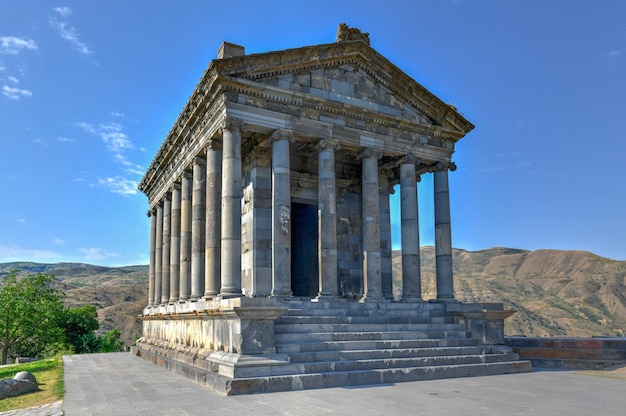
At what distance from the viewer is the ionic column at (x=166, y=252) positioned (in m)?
24.3

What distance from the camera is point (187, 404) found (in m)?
9.80

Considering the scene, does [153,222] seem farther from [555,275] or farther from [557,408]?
[555,275]

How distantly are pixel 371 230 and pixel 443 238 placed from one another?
3.24 metres

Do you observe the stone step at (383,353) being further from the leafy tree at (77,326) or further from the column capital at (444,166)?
the leafy tree at (77,326)

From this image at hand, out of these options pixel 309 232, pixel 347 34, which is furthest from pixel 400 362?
pixel 347 34

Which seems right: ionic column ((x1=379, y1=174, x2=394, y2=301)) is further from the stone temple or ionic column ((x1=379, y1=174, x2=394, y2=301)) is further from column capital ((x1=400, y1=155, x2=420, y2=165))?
column capital ((x1=400, y1=155, x2=420, y2=165))

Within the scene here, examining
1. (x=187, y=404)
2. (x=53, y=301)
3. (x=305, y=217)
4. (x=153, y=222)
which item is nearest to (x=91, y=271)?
(x=53, y=301)

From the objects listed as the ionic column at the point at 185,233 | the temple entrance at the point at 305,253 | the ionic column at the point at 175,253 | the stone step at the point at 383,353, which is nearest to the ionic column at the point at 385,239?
the temple entrance at the point at 305,253

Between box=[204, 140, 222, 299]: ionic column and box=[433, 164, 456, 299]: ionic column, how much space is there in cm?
788

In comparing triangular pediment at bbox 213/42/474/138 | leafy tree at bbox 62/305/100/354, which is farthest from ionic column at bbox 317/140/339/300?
leafy tree at bbox 62/305/100/354

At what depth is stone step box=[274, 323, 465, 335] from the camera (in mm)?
13898

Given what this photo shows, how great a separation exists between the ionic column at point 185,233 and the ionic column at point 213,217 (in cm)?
389

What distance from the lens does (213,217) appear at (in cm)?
1709

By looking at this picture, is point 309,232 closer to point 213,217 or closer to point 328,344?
point 213,217
